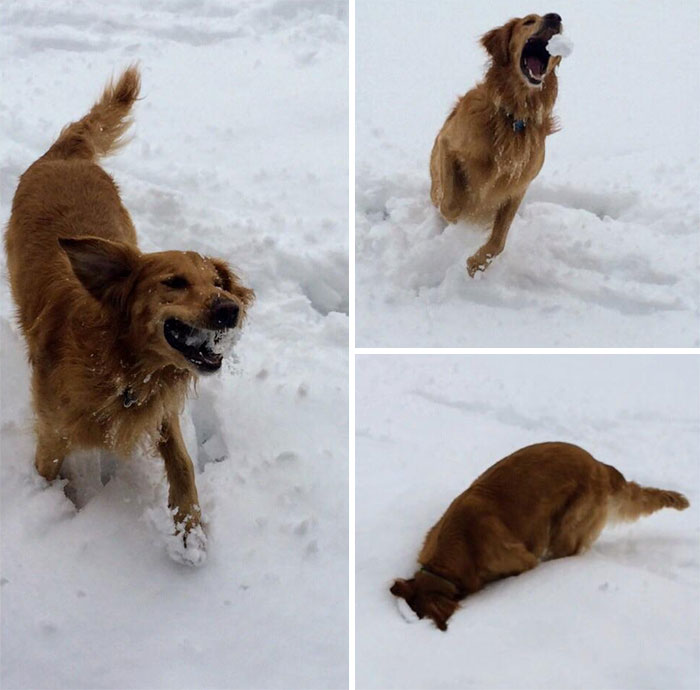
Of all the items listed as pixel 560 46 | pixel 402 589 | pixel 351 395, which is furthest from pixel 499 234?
pixel 402 589

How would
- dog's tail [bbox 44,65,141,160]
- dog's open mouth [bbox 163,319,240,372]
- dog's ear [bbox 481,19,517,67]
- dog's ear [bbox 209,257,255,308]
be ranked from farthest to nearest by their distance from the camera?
1. dog's tail [bbox 44,65,141,160]
2. dog's ear [bbox 481,19,517,67]
3. dog's ear [bbox 209,257,255,308]
4. dog's open mouth [bbox 163,319,240,372]

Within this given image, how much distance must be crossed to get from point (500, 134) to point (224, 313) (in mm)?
1929

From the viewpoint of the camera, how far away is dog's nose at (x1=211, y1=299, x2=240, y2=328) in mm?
2350

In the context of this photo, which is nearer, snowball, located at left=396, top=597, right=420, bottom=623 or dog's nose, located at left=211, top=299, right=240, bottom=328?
dog's nose, located at left=211, top=299, right=240, bottom=328

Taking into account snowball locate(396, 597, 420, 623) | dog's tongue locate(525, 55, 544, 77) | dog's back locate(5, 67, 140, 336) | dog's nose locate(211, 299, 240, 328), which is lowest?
snowball locate(396, 597, 420, 623)

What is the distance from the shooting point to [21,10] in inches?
228

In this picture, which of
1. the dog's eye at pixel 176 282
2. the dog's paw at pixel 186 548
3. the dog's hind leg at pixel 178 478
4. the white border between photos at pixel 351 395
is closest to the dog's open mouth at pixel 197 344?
the dog's eye at pixel 176 282

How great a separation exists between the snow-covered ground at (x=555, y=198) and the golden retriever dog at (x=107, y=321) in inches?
46.4

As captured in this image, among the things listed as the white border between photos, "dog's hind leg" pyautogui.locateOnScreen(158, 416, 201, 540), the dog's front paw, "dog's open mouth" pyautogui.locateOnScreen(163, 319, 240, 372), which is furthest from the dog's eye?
the dog's front paw

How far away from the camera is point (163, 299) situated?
2.46 meters

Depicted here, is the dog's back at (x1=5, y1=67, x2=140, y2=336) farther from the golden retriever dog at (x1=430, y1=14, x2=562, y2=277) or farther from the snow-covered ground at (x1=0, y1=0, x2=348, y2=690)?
the golden retriever dog at (x1=430, y1=14, x2=562, y2=277)

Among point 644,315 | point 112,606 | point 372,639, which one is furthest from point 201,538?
point 644,315

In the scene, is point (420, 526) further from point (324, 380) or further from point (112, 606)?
point (112, 606)

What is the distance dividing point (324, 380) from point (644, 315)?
1.55 meters
